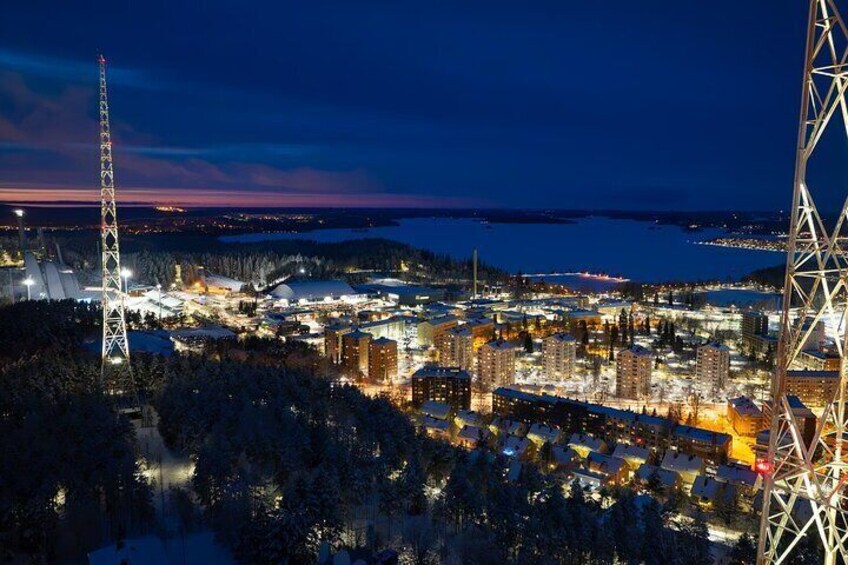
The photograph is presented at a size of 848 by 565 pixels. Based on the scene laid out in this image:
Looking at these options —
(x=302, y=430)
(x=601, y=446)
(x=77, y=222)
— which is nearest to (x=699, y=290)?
(x=601, y=446)

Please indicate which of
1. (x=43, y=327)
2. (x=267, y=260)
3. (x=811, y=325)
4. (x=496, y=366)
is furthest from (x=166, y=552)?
(x=267, y=260)

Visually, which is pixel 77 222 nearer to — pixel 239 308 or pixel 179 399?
pixel 239 308

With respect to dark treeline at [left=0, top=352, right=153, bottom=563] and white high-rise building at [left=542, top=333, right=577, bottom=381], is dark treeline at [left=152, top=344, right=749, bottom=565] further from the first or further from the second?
white high-rise building at [left=542, top=333, right=577, bottom=381]

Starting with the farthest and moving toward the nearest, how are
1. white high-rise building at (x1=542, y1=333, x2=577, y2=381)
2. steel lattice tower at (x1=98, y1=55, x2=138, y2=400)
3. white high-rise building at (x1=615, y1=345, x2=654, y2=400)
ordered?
white high-rise building at (x1=542, y1=333, x2=577, y2=381) < white high-rise building at (x1=615, y1=345, x2=654, y2=400) < steel lattice tower at (x1=98, y1=55, x2=138, y2=400)

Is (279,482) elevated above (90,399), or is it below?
below

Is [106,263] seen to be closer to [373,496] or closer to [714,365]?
[373,496]

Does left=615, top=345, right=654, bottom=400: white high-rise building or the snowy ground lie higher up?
the snowy ground

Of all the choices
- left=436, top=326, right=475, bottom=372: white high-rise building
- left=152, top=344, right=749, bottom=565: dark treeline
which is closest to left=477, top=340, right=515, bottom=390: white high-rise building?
left=436, top=326, right=475, bottom=372: white high-rise building
